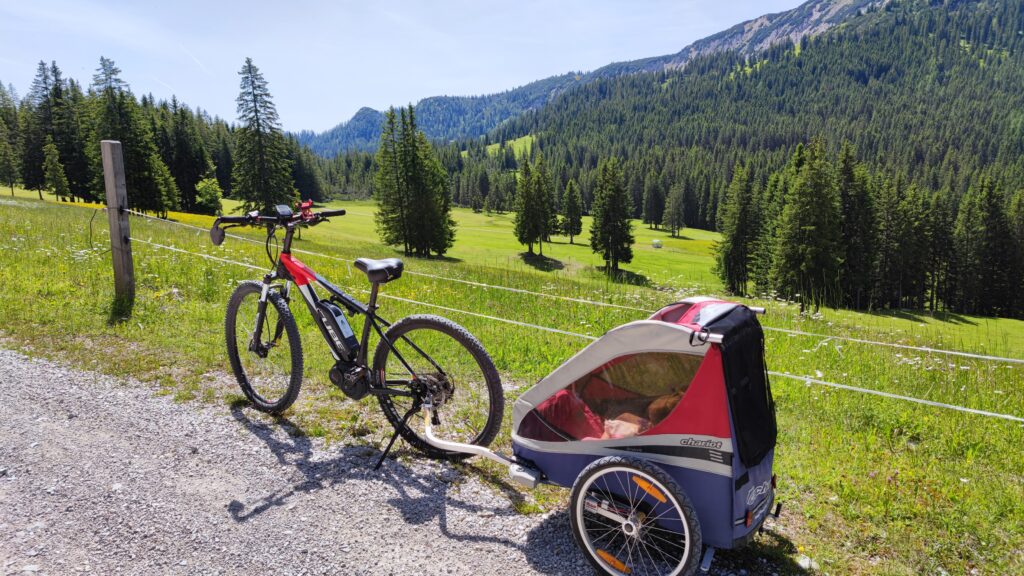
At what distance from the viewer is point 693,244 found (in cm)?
11025

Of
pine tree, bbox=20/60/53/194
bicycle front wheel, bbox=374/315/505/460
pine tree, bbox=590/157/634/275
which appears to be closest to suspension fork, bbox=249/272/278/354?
bicycle front wheel, bbox=374/315/505/460

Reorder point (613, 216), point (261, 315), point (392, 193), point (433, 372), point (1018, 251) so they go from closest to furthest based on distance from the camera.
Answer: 1. point (433, 372)
2. point (261, 315)
3. point (392, 193)
4. point (613, 216)
5. point (1018, 251)

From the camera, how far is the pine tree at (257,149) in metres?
49.8

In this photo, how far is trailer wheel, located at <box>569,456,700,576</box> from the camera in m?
3.29

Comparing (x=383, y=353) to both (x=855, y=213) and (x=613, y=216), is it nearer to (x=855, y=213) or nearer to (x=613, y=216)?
(x=855, y=213)

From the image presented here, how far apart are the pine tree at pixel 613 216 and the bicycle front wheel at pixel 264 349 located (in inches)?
2297

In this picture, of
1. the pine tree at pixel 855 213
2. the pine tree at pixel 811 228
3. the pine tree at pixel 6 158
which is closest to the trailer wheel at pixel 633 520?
the pine tree at pixel 811 228

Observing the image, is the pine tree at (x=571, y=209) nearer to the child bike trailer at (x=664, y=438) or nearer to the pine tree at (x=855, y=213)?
the pine tree at (x=855, y=213)

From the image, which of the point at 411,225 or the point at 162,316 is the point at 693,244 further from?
the point at 162,316

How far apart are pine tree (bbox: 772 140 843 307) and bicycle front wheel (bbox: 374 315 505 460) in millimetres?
43089

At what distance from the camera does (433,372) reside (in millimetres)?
5102

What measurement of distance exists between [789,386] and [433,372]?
458 cm

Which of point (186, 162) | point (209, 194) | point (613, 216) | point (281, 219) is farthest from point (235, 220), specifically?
point (186, 162)

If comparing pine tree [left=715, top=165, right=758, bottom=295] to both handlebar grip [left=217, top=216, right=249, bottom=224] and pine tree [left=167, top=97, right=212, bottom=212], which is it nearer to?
handlebar grip [left=217, top=216, right=249, bottom=224]
